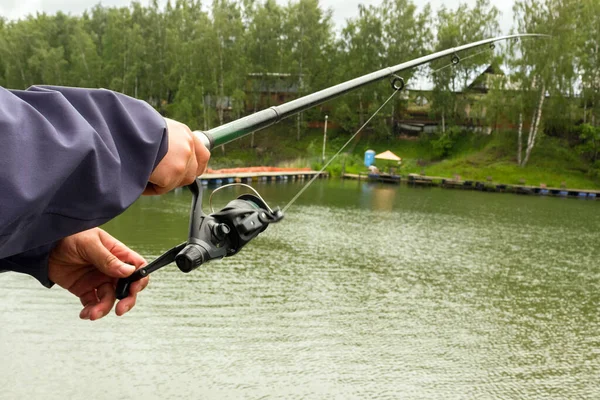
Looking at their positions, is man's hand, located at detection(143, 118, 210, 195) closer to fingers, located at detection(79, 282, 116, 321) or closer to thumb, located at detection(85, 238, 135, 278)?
thumb, located at detection(85, 238, 135, 278)

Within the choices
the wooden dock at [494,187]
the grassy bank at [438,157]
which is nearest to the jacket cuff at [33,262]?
the wooden dock at [494,187]

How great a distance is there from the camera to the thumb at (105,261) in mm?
1712

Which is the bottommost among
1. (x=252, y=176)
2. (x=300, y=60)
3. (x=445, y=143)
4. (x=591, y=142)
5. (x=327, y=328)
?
(x=327, y=328)

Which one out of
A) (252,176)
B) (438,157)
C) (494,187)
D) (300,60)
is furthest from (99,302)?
(300,60)

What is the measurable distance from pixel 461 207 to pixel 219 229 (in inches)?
812

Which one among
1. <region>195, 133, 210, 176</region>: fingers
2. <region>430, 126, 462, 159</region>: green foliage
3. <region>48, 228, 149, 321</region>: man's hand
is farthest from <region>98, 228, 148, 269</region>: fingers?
<region>430, 126, 462, 159</region>: green foliage

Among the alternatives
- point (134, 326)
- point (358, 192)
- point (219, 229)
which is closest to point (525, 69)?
point (358, 192)

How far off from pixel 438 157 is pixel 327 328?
99.4 feet

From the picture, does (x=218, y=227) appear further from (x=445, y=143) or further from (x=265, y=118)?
(x=445, y=143)

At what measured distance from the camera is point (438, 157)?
120ft

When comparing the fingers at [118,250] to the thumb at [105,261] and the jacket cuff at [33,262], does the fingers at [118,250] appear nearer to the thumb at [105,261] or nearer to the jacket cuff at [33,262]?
the thumb at [105,261]

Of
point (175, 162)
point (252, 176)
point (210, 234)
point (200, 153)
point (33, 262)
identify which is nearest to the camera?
point (175, 162)

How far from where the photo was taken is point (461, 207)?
21.6m

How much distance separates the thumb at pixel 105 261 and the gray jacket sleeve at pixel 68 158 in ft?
2.16
